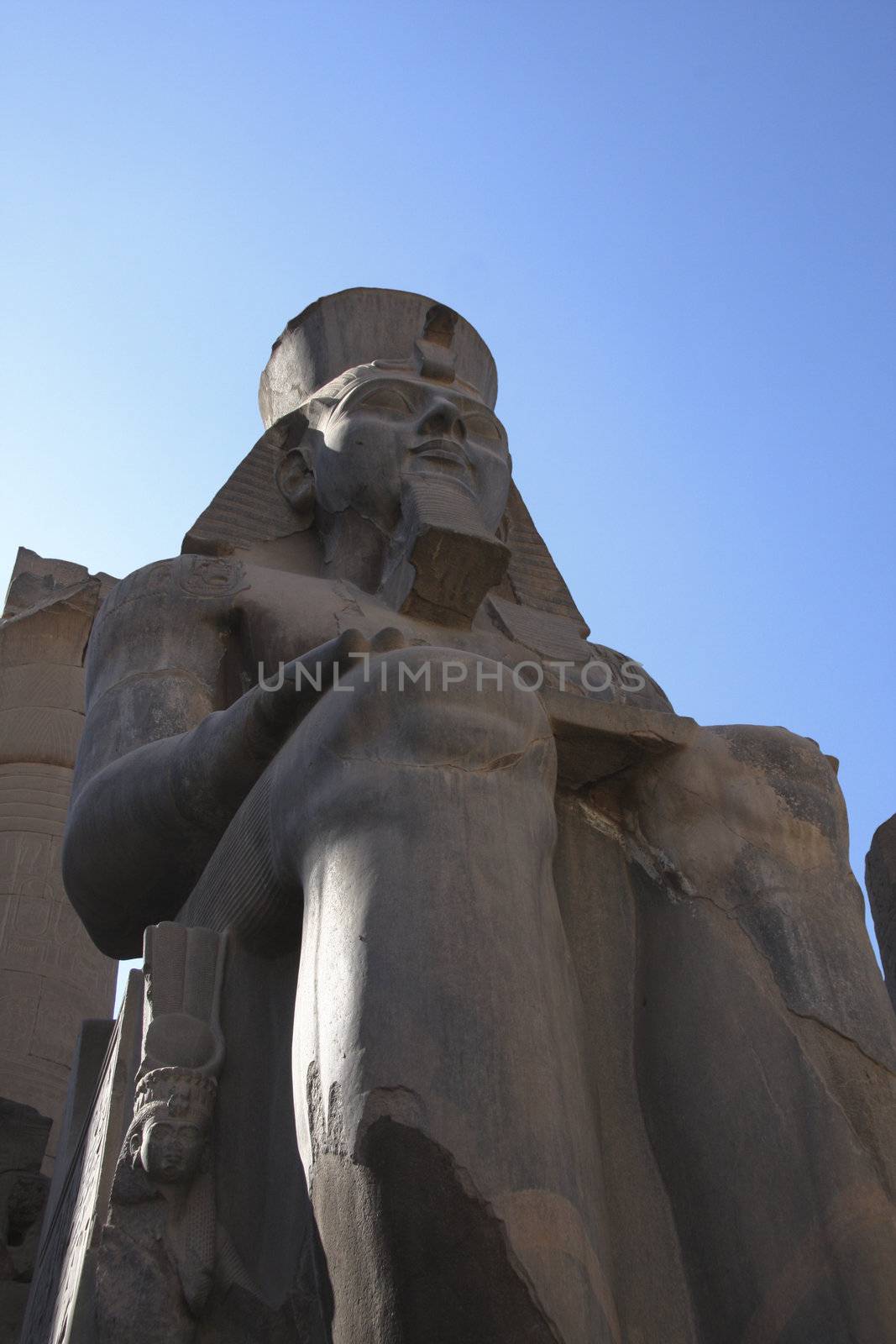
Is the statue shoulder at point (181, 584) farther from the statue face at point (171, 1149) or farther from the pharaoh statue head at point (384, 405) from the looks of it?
the statue face at point (171, 1149)

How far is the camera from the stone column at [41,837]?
556 centimetres

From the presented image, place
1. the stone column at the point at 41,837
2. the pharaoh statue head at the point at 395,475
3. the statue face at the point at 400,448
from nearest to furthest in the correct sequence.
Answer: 1. the pharaoh statue head at the point at 395,475
2. the statue face at the point at 400,448
3. the stone column at the point at 41,837

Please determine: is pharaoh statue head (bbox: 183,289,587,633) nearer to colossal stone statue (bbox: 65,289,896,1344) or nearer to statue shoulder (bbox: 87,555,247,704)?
colossal stone statue (bbox: 65,289,896,1344)

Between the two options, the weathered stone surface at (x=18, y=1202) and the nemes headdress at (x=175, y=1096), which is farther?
the weathered stone surface at (x=18, y=1202)

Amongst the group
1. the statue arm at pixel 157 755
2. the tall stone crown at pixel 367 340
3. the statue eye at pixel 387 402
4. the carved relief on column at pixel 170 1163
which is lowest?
the carved relief on column at pixel 170 1163

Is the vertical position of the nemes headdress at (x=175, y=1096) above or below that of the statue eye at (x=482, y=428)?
below

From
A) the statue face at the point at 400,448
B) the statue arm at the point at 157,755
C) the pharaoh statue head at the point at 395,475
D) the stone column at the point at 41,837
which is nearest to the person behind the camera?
the statue arm at the point at 157,755

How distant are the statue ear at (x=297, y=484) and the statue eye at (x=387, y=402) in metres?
0.28

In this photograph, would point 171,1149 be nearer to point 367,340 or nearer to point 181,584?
point 181,584

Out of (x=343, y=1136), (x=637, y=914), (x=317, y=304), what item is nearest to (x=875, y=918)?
(x=637, y=914)

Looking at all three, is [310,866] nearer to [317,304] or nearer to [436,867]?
[436,867]

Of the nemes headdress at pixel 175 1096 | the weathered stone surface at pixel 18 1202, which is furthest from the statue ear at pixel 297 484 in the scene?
the nemes headdress at pixel 175 1096

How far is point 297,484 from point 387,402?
0.37 m

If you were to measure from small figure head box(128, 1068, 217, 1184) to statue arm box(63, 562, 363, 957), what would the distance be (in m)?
0.58
